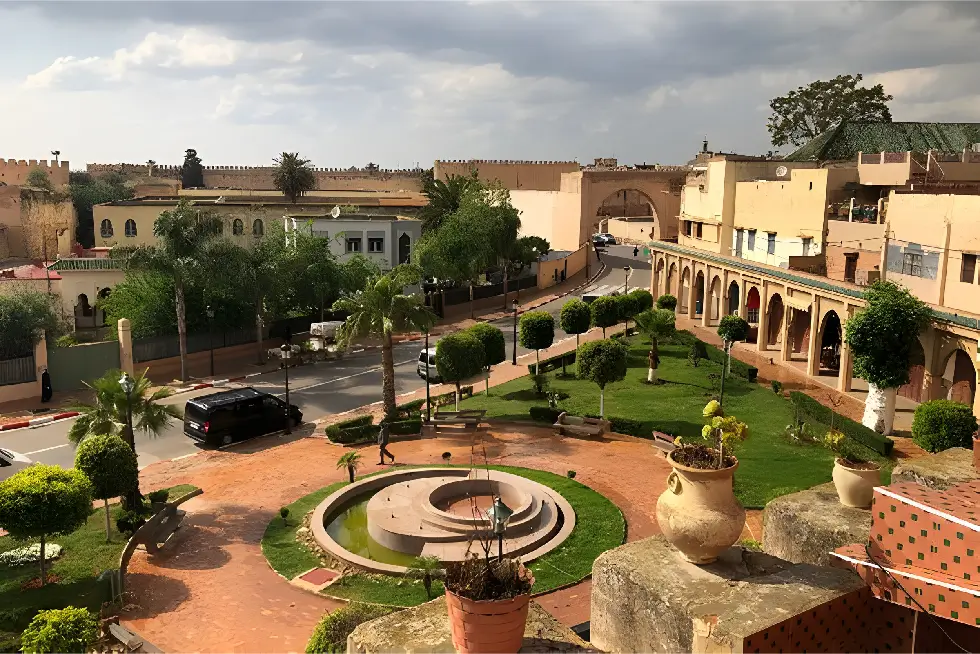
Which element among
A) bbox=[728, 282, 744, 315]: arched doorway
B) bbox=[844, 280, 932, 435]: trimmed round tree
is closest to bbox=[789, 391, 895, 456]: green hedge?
bbox=[844, 280, 932, 435]: trimmed round tree

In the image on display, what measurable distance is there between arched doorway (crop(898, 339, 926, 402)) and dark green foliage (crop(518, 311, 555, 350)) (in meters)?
12.9

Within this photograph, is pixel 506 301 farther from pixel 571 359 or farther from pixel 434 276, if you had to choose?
pixel 571 359

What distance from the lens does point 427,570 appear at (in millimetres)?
13758

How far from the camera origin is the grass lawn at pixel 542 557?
47.2 feet

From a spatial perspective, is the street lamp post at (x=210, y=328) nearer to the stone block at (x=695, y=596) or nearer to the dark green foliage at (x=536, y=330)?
the dark green foliage at (x=536, y=330)

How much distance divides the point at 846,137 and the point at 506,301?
75.4 feet

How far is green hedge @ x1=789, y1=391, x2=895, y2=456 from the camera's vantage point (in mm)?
22344

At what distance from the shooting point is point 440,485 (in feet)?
61.8

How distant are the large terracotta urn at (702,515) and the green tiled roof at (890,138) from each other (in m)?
41.9

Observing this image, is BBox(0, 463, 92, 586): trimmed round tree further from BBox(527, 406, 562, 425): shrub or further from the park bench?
BBox(527, 406, 562, 425): shrub

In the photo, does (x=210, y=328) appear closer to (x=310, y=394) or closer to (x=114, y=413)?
(x=310, y=394)

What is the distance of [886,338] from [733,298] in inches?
721

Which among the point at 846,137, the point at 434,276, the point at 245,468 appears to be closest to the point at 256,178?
the point at 434,276

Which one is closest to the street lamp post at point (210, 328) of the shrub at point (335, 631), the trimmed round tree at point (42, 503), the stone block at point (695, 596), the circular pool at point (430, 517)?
the circular pool at point (430, 517)
